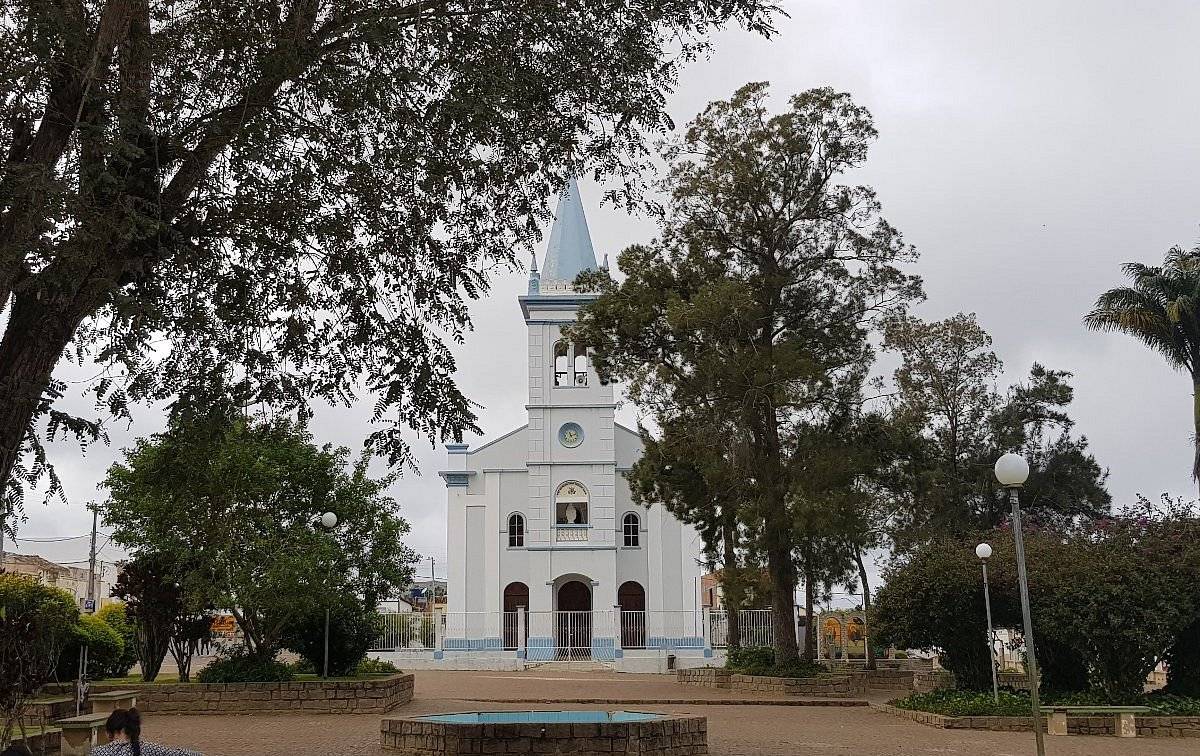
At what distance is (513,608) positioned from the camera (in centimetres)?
4056

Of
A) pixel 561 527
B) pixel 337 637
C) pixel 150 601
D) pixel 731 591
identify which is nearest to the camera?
pixel 150 601

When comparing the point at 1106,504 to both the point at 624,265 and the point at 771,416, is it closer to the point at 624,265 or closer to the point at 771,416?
the point at 771,416

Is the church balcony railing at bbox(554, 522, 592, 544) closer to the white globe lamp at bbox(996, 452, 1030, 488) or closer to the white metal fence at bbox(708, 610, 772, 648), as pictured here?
the white metal fence at bbox(708, 610, 772, 648)

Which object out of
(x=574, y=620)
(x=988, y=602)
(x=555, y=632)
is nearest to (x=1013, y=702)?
(x=988, y=602)

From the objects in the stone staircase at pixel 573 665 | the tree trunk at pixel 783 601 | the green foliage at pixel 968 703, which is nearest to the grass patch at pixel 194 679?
the tree trunk at pixel 783 601

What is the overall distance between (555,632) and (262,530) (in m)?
20.5

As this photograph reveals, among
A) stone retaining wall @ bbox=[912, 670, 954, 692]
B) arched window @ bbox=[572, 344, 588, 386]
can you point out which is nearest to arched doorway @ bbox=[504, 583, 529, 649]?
arched window @ bbox=[572, 344, 588, 386]

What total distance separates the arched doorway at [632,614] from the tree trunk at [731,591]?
18.5ft

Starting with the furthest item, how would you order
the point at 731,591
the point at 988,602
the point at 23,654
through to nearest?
the point at 731,591, the point at 988,602, the point at 23,654

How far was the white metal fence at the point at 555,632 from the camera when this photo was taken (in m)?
37.8

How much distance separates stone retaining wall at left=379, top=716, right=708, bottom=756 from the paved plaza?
3.54 feet

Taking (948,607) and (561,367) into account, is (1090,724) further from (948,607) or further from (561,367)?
(561,367)

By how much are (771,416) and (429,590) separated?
132ft

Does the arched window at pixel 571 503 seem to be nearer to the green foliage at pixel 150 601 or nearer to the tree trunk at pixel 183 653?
the tree trunk at pixel 183 653
